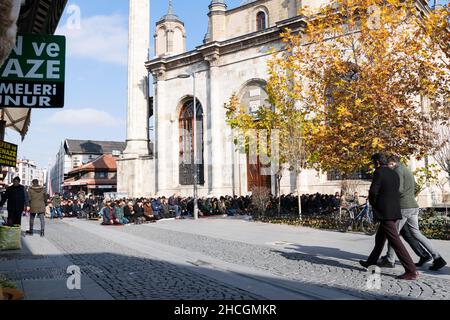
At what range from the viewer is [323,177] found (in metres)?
25.3

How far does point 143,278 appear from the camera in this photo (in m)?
6.45

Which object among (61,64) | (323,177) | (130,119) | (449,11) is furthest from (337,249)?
(130,119)

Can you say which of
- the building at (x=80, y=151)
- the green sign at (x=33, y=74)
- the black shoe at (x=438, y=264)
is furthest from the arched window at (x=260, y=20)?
the building at (x=80, y=151)

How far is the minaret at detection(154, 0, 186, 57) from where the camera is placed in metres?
36.3

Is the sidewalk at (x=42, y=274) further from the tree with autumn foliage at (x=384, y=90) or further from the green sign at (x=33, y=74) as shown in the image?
the tree with autumn foliage at (x=384, y=90)

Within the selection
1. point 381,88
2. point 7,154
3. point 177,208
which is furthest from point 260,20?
point 7,154

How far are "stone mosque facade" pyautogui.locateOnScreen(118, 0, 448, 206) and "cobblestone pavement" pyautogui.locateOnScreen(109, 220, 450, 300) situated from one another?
1564cm

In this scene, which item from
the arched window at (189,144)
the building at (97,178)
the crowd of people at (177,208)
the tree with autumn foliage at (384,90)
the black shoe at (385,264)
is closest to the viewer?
the black shoe at (385,264)

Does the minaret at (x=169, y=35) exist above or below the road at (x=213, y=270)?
above

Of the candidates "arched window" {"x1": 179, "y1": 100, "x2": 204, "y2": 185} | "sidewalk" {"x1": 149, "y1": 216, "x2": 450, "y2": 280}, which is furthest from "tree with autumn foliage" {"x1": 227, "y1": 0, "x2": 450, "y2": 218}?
"arched window" {"x1": 179, "y1": 100, "x2": 204, "y2": 185}

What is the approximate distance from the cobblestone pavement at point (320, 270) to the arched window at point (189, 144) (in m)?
21.2

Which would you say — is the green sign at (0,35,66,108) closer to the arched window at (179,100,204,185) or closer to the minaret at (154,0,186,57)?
the arched window at (179,100,204,185)

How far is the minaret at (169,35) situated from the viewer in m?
36.3

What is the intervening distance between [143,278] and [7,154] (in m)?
7.38
